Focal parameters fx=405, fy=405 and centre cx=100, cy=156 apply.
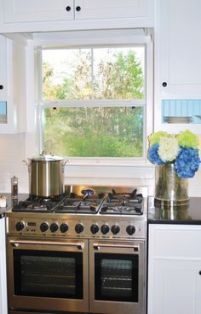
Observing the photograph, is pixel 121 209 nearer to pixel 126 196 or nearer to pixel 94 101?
pixel 126 196

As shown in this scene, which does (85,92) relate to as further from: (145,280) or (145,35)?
(145,280)

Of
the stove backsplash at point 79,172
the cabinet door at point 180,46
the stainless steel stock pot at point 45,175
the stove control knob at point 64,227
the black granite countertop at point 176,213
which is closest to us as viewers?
A: the black granite countertop at point 176,213

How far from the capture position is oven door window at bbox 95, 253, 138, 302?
244cm

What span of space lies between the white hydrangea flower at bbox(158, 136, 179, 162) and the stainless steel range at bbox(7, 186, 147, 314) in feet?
1.22

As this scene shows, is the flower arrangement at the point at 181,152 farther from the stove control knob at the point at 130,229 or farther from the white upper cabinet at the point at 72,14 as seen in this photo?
the white upper cabinet at the point at 72,14

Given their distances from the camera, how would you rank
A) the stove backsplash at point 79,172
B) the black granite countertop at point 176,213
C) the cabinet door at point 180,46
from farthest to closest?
the stove backsplash at point 79,172 < the cabinet door at point 180,46 < the black granite countertop at point 176,213

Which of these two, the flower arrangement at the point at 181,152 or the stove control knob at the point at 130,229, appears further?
the flower arrangement at the point at 181,152

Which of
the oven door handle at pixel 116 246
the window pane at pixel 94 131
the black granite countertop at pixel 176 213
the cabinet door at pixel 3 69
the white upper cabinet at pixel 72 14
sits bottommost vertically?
the oven door handle at pixel 116 246

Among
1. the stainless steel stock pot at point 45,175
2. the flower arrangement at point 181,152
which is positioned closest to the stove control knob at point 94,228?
the stainless steel stock pot at point 45,175

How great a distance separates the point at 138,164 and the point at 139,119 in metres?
0.36

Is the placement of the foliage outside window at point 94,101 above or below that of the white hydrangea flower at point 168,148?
above

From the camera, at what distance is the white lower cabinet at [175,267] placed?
2.38 metres

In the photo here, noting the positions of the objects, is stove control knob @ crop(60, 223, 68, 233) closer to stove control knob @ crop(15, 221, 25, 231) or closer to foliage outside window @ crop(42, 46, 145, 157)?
stove control knob @ crop(15, 221, 25, 231)

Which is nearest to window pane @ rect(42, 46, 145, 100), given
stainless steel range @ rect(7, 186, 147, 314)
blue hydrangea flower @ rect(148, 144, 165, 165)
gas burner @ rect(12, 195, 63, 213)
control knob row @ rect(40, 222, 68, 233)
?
blue hydrangea flower @ rect(148, 144, 165, 165)
